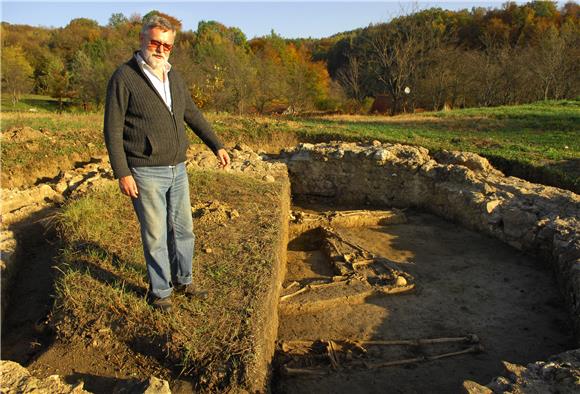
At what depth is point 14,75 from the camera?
32.6 meters

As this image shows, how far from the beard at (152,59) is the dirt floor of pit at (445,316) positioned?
2.67 m

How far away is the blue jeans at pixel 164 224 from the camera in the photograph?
2.95m

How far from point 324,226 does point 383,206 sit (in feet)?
7.35

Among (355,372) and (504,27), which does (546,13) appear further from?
(355,372)

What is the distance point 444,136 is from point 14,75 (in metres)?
34.3

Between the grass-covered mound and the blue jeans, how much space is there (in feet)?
0.85

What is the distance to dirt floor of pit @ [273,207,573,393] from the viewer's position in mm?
3613

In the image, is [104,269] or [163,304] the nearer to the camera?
[163,304]

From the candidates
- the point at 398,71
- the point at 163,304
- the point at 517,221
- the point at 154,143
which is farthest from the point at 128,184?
the point at 398,71

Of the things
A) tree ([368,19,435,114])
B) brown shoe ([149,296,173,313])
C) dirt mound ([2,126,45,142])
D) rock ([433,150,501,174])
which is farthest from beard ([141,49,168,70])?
tree ([368,19,435,114])

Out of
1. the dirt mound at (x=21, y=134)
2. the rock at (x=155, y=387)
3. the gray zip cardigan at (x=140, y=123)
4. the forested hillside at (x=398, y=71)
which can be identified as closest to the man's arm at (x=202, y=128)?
the gray zip cardigan at (x=140, y=123)

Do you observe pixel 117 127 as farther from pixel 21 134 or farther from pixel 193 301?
pixel 21 134

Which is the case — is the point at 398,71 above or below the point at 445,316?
above

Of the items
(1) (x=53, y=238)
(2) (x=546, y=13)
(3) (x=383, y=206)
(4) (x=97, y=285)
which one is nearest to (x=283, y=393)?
(4) (x=97, y=285)
